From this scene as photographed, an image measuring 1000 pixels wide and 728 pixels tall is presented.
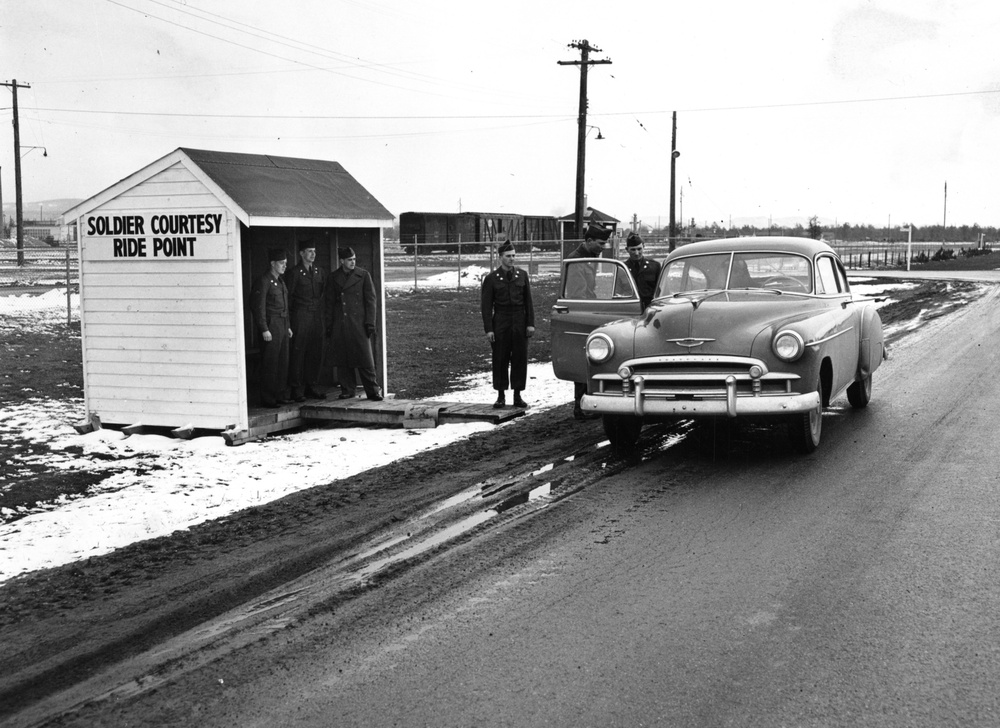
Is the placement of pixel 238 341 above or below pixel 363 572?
above

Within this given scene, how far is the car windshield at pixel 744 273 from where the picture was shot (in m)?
9.81

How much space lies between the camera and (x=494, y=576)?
5.60 metres

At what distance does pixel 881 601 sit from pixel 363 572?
2.74 m

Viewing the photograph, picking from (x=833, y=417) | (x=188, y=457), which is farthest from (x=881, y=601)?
(x=188, y=457)

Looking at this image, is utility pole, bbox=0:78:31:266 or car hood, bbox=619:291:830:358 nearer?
car hood, bbox=619:291:830:358

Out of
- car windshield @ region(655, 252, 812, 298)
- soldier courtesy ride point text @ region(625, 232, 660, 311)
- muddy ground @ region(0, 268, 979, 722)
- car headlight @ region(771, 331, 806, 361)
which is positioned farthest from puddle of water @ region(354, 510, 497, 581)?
soldier courtesy ride point text @ region(625, 232, 660, 311)

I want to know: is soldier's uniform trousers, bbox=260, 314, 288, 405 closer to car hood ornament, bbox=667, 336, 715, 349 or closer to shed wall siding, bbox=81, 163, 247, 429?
shed wall siding, bbox=81, 163, 247, 429

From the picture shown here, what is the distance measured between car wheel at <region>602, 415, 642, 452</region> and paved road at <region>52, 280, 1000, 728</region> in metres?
1.09

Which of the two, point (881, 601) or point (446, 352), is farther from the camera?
point (446, 352)

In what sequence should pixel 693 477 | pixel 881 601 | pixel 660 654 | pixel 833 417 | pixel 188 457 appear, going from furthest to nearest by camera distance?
pixel 833 417 < pixel 188 457 < pixel 693 477 < pixel 881 601 < pixel 660 654

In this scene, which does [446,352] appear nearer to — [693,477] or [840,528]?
[693,477]

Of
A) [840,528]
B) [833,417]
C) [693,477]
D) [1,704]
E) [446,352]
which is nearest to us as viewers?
[1,704]

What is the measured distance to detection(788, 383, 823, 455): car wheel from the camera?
27.4 ft

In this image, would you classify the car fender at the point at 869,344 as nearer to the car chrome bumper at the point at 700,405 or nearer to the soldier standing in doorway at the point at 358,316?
the car chrome bumper at the point at 700,405
